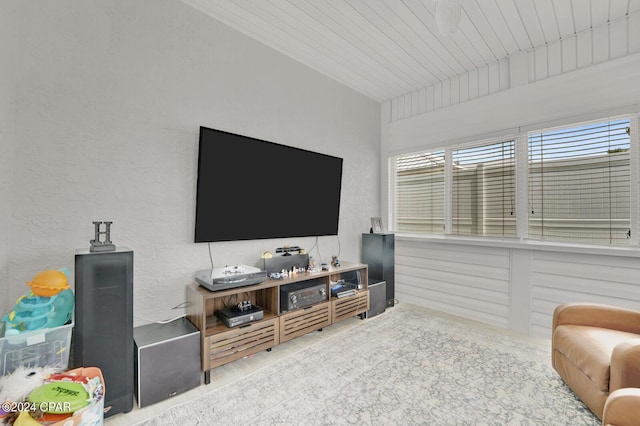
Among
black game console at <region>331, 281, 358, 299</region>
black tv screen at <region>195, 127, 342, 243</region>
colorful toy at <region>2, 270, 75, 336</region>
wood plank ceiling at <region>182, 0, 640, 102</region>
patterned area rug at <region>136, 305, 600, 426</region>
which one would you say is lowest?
patterned area rug at <region>136, 305, 600, 426</region>

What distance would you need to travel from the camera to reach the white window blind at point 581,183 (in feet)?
8.60

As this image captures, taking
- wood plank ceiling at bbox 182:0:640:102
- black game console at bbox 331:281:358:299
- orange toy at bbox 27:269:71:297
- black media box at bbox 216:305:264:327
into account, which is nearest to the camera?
orange toy at bbox 27:269:71:297

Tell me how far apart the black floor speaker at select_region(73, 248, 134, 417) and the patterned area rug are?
0.93 ft

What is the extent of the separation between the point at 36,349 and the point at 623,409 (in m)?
2.81

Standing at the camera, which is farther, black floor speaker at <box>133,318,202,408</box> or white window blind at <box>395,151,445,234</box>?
white window blind at <box>395,151,445,234</box>

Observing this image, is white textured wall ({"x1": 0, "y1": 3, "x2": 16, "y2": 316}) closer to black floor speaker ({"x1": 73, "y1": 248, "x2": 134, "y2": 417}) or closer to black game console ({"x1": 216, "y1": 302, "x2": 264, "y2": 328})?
black floor speaker ({"x1": 73, "y1": 248, "x2": 134, "y2": 417})

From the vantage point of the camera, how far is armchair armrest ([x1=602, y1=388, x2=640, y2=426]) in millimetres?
1230

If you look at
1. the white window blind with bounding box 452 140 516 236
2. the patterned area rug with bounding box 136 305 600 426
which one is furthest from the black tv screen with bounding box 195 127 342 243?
the white window blind with bounding box 452 140 516 236

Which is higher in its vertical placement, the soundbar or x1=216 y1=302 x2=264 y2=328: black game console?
the soundbar

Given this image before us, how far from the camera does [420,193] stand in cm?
403

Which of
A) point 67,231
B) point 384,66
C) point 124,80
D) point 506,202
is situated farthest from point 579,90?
point 67,231

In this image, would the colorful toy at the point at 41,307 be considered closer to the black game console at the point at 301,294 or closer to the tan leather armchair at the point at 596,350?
the black game console at the point at 301,294

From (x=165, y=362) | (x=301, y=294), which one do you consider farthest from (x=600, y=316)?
(x=165, y=362)

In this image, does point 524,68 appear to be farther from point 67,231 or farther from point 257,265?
point 67,231
